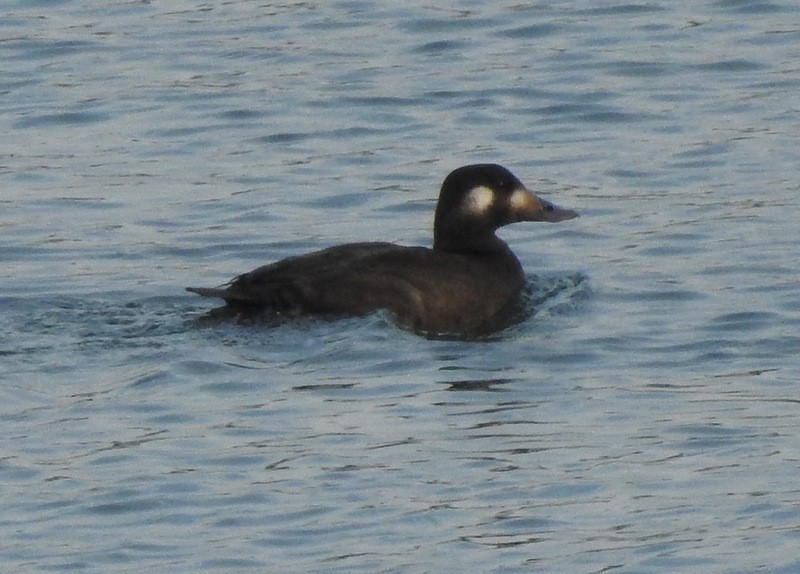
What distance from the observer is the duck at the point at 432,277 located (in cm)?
910

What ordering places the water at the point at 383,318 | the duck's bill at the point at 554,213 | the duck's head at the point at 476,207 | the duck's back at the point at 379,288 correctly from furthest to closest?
the duck's bill at the point at 554,213 < the duck's head at the point at 476,207 < the duck's back at the point at 379,288 < the water at the point at 383,318

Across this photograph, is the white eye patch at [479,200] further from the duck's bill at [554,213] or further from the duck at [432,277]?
the duck's bill at [554,213]

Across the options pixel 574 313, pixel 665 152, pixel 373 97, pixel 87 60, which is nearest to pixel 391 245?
pixel 574 313

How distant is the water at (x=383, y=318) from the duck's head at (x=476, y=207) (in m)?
0.30

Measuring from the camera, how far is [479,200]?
10234 millimetres

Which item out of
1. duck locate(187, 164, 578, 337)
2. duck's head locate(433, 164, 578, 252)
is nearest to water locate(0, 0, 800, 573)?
duck locate(187, 164, 578, 337)

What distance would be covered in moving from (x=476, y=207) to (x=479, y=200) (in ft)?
0.14

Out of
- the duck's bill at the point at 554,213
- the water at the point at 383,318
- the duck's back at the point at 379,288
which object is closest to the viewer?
the water at the point at 383,318

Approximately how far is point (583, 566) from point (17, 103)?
8.16 metres

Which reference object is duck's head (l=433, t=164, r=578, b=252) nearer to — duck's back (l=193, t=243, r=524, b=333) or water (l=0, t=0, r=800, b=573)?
water (l=0, t=0, r=800, b=573)

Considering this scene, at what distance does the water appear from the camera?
680 centimetres

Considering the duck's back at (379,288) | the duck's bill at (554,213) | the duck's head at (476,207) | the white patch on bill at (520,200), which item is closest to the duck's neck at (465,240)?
the duck's head at (476,207)

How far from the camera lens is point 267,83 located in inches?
556

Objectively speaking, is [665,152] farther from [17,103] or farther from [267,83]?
[17,103]
